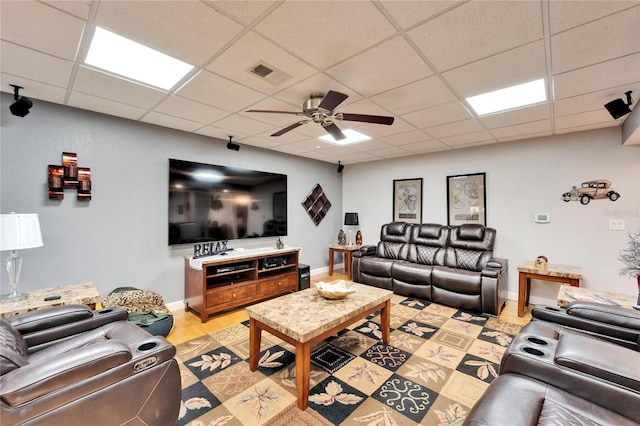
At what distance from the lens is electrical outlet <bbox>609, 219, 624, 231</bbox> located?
134 inches

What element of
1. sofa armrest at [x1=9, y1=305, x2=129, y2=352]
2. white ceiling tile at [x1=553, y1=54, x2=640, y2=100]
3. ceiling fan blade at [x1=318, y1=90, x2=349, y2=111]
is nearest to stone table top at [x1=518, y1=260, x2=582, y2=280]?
white ceiling tile at [x1=553, y1=54, x2=640, y2=100]

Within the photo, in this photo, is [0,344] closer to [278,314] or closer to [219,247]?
[278,314]

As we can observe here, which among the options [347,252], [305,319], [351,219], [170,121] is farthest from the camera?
[351,219]

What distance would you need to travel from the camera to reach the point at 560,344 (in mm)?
1460

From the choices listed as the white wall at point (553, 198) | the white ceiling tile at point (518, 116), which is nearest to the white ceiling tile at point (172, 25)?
the white ceiling tile at point (518, 116)

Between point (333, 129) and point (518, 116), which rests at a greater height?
point (518, 116)

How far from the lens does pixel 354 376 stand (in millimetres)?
2180

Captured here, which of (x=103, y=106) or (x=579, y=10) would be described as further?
(x=103, y=106)

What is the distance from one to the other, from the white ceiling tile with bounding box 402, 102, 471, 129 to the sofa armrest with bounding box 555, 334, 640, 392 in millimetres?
2216

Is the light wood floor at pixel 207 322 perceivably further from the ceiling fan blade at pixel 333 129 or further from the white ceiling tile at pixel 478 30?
the white ceiling tile at pixel 478 30

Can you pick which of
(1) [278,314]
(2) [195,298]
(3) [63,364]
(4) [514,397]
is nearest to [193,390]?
(1) [278,314]

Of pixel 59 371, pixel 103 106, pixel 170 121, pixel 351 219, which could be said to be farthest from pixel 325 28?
pixel 351 219

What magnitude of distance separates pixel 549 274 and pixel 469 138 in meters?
2.07

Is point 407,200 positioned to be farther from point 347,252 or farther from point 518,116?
point 518,116
